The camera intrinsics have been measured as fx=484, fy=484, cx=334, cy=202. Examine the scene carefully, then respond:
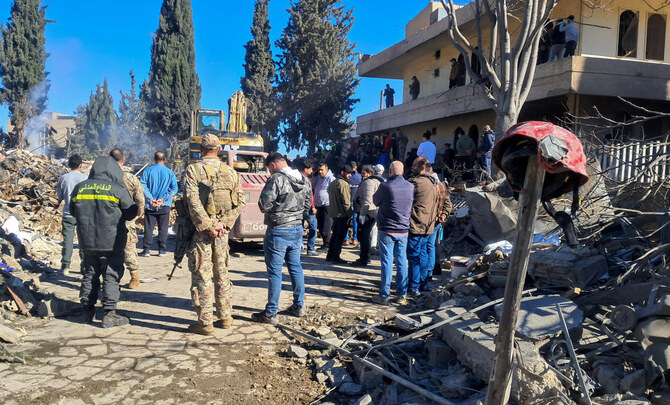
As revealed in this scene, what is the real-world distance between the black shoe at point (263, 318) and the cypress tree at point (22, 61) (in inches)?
1293

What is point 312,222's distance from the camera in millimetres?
9414

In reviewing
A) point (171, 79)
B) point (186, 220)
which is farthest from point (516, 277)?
point (171, 79)

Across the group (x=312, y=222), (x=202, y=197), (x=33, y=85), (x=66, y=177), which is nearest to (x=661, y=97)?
(x=312, y=222)

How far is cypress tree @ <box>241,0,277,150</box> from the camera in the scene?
31.1 m

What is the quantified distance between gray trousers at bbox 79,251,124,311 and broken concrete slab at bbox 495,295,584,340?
3891mm

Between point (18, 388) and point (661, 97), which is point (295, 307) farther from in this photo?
point (661, 97)

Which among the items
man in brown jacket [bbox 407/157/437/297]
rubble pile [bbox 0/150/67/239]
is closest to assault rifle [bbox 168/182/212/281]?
man in brown jacket [bbox 407/157/437/297]

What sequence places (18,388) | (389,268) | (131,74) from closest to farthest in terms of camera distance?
(18,388) → (389,268) → (131,74)

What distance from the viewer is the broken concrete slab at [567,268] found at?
504 cm

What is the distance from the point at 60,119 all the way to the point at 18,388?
6095 cm

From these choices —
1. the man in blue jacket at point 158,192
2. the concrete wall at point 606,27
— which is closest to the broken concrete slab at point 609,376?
the man in blue jacket at point 158,192

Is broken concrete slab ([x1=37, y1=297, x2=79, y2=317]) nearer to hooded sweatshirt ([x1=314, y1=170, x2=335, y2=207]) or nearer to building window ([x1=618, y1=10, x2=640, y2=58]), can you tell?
hooded sweatshirt ([x1=314, y1=170, x2=335, y2=207])

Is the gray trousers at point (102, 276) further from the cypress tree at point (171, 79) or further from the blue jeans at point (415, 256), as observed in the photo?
the cypress tree at point (171, 79)

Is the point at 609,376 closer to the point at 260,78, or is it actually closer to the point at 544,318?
the point at 544,318
